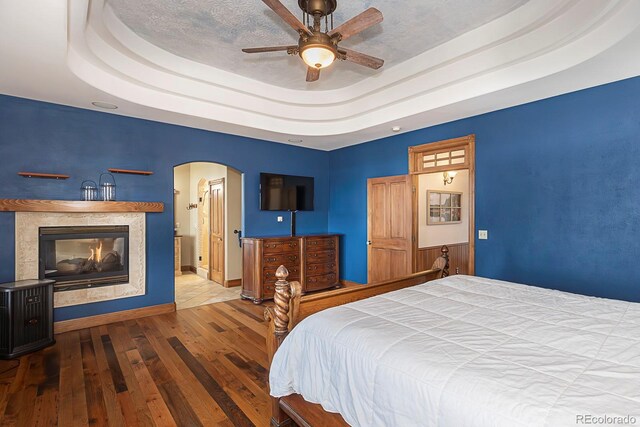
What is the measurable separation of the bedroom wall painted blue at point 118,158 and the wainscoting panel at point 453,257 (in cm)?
278

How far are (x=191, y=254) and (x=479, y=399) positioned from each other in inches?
297

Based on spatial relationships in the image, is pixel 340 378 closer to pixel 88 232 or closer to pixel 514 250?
pixel 514 250

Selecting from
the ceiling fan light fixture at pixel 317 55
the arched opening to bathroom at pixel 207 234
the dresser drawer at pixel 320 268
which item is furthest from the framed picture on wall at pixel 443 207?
the ceiling fan light fixture at pixel 317 55

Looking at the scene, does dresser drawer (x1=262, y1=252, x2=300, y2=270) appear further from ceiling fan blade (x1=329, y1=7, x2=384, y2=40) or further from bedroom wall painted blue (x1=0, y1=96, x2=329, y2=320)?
ceiling fan blade (x1=329, y1=7, x2=384, y2=40)

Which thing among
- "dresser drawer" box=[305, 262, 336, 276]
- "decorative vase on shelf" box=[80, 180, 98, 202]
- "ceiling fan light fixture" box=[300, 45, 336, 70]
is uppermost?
"ceiling fan light fixture" box=[300, 45, 336, 70]

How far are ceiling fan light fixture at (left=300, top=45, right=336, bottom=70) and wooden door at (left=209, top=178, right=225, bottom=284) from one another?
13.7 feet

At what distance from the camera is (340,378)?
1599 mm

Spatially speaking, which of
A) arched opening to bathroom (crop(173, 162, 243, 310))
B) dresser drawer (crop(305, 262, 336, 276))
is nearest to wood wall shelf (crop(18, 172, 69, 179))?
arched opening to bathroom (crop(173, 162, 243, 310))

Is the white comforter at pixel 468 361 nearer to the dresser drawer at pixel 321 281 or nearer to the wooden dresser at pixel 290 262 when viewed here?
the wooden dresser at pixel 290 262

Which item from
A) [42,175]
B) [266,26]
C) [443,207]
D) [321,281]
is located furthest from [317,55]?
[443,207]

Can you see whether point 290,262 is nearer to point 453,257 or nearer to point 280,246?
point 280,246

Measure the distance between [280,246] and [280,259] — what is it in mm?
215

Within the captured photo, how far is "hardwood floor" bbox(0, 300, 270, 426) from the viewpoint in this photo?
227 centimetres

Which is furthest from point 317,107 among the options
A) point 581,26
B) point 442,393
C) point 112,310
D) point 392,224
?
point 442,393
